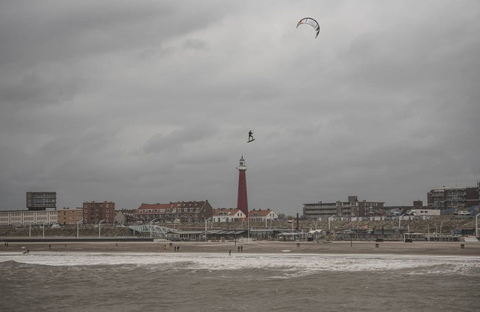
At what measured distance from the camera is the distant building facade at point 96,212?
18150cm

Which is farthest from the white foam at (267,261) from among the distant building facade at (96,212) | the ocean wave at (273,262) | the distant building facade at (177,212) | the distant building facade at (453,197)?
the distant building facade at (453,197)

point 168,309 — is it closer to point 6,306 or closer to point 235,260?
point 6,306

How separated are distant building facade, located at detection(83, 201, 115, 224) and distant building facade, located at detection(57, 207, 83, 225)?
12.6m

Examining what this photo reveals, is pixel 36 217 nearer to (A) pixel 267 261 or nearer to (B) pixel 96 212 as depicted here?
(B) pixel 96 212

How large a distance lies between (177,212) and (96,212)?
3022cm

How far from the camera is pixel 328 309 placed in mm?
31172

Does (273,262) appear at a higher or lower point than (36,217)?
lower

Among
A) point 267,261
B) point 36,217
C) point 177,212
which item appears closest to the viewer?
point 267,261

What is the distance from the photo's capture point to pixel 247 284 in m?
40.7

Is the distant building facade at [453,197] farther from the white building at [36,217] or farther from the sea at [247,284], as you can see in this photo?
the white building at [36,217]

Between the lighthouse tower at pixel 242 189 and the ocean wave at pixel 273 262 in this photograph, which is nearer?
the ocean wave at pixel 273 262

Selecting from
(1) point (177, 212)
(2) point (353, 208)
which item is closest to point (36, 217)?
(1) point (177, 212)

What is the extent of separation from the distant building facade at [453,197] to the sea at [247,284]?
132862mm

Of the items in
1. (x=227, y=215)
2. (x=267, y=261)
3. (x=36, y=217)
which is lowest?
(x=267, y=261)
